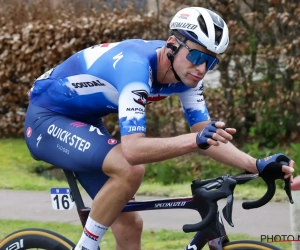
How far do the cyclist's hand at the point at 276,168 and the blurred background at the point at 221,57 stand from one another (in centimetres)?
498

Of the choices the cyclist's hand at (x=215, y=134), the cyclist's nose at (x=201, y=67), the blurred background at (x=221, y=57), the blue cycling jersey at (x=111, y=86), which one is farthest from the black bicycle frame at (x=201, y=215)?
the blurred background at (x=221, y=57)

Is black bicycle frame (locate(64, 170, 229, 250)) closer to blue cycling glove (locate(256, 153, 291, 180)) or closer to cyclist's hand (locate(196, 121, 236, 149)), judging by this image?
blue cycling glove (locate(256, 153, 291, 180))

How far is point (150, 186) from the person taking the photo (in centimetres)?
855

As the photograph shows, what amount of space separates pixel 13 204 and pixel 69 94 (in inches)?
149

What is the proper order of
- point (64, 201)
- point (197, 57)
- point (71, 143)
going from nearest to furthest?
point (197, 57) < point (71, 143) < point (64, 201)

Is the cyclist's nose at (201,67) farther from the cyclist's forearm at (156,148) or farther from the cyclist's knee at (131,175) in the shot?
the cyclist's knee at (131,175)

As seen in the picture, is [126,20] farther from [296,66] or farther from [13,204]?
[13,204]

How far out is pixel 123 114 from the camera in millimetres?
3867

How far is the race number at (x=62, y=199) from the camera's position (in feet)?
14.5

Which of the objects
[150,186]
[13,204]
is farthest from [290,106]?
[13,204]

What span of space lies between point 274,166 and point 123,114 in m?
0.79

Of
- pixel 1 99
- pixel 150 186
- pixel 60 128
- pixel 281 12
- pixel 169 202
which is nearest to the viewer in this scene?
pixel 169 202

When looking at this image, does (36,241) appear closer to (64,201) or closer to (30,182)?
(64,201)

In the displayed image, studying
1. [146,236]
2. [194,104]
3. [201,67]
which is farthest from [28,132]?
[146,236]
